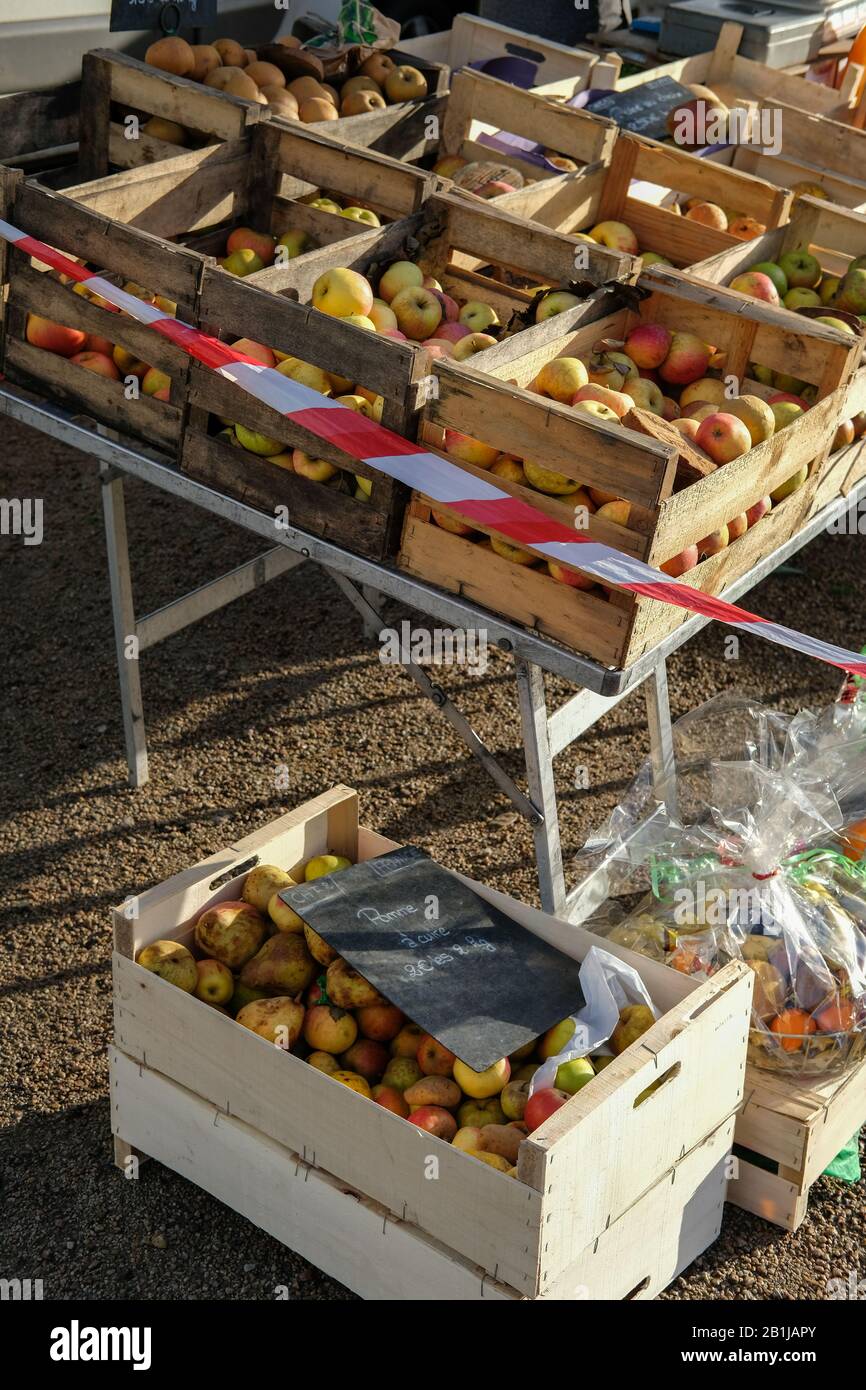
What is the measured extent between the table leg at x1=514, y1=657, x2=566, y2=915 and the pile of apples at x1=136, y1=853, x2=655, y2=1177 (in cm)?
50

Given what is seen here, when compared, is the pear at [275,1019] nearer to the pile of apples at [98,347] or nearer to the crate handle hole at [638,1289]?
the crate handle hole at [638,1289]

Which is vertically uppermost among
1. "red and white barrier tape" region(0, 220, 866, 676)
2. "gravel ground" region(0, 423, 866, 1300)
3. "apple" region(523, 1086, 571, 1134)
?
"red and white barrier tape" region(0, 220, 866, 676)

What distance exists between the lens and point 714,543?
3467 millimetres

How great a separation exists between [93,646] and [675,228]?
236 centimetres

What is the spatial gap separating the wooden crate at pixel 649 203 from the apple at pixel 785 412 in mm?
838

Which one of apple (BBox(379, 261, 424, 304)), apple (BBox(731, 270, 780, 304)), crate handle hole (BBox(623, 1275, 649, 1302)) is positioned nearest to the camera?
crate handle hole (BBox(623, 1275, 649, 1302))

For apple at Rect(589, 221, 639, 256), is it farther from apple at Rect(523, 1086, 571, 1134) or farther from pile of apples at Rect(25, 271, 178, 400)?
apple at Rect(523, 1086, 571, 1134)

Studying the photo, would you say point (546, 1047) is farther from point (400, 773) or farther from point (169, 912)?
point (400, 773)

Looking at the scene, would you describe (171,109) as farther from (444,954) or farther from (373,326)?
Result: (444,954)

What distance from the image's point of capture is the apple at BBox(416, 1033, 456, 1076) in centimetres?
299

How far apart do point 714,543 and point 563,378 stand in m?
0.52

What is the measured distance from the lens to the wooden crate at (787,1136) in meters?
3.20

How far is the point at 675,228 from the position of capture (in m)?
4.52

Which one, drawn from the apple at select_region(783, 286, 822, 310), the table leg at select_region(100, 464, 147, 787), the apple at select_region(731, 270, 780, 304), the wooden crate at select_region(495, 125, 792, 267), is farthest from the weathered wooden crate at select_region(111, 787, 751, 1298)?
the wooden crate at select_region(495, 125, 792, 267)
